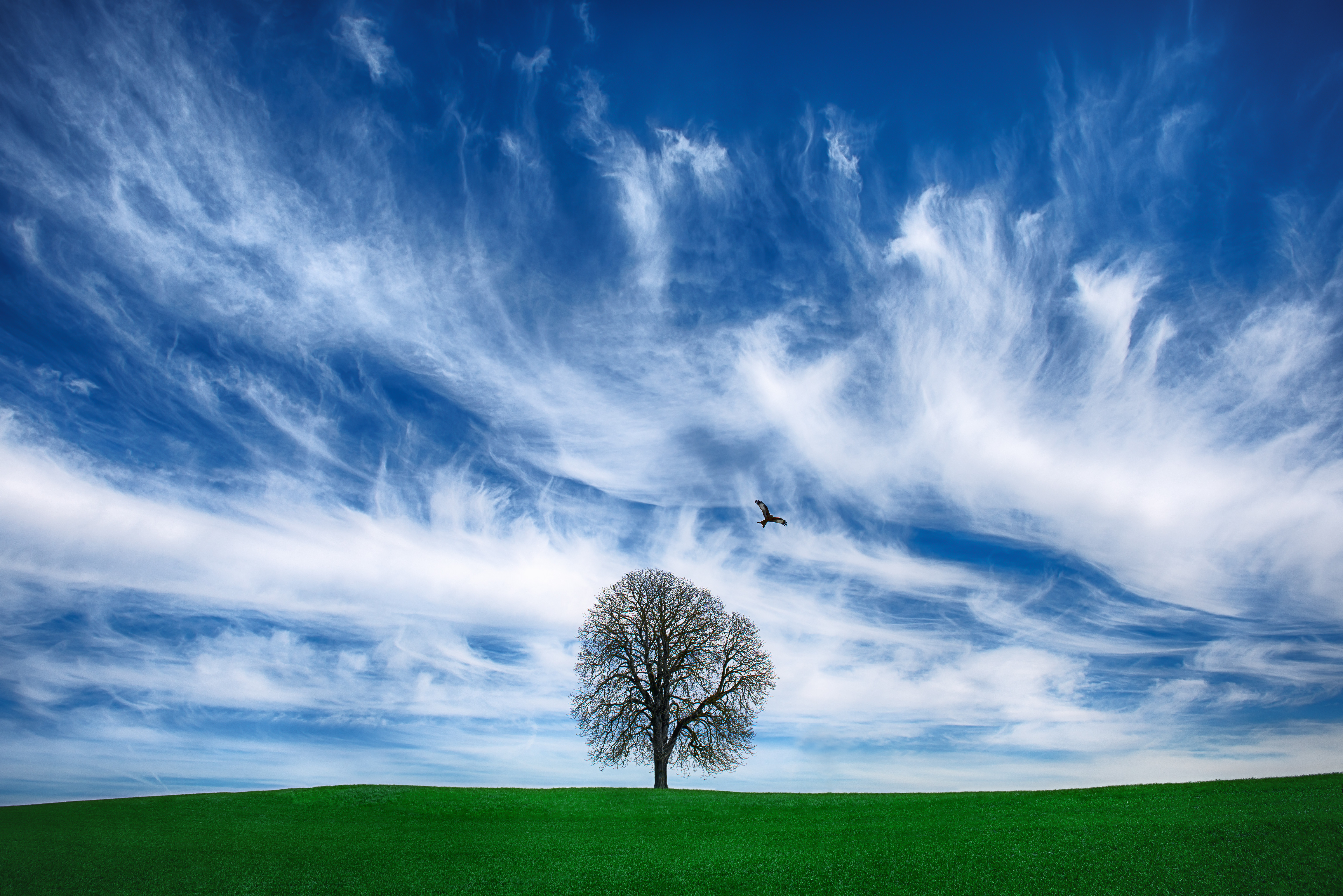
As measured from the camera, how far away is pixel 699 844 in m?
25.0

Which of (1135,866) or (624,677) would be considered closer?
(1135,866)

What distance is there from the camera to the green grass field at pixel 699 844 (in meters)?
17.8

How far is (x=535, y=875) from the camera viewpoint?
20984 millimetres

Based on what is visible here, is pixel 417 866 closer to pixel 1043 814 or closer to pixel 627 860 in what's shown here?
pixel 627 860

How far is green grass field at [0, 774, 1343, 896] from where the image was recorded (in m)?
17.8

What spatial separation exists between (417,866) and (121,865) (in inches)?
360

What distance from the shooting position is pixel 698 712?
42094mm

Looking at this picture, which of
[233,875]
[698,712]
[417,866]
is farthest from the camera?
[698,712]

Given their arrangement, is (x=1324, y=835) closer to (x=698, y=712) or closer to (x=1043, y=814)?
(x=1043, y=814)

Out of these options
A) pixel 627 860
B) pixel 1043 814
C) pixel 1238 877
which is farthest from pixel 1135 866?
pixel 627 860

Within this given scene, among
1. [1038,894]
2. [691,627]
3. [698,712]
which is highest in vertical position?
[691,627]

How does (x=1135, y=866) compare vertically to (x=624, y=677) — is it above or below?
below

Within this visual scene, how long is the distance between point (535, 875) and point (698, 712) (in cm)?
2214

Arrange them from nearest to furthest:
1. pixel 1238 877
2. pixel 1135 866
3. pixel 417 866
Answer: pixel 1238 877
pixel 1135 866
pixel 417 866
